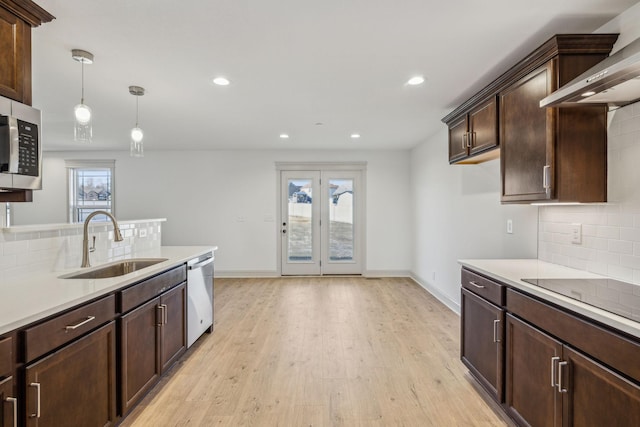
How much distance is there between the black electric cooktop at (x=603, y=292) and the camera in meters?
1.31

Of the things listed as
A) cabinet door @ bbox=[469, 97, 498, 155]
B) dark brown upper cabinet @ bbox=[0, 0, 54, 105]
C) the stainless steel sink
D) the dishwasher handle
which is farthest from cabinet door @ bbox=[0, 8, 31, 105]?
cabinet door @ bbox=[469, 97, 498, 155]

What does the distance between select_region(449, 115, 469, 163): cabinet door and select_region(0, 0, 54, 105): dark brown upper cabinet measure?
10.1ft

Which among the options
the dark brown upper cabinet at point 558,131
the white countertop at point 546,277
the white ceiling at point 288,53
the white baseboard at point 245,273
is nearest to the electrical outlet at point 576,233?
the white countertop at point 546,277

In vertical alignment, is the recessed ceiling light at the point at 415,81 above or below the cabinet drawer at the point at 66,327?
above

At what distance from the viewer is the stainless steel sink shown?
2.17 meters

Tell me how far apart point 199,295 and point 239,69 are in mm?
2039

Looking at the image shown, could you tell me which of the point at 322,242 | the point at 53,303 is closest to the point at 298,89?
the point at 53,303

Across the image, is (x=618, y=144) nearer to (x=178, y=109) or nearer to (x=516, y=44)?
(x=516, y=44)

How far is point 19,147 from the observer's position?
5.03ft

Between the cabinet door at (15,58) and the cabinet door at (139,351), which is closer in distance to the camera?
the cabinet door at (15,58)

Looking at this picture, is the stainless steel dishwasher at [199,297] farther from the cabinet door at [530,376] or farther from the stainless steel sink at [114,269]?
the cabinet door at [530,376]

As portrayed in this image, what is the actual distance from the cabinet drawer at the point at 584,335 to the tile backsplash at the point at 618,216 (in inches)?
24.6

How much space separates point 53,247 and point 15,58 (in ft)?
3.72

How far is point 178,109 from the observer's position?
354 centimetres
